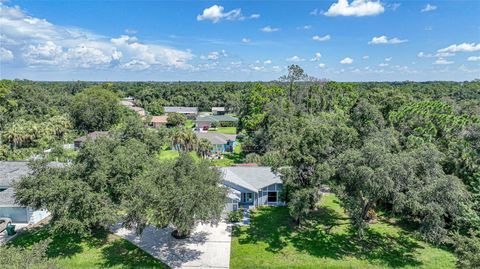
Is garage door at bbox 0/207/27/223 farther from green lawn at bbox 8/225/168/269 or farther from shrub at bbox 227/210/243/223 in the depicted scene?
shrub at bbox 227/210/243/223

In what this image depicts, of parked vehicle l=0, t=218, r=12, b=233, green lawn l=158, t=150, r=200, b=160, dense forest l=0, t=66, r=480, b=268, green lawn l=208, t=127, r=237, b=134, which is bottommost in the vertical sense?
parked vehicle l=0, t=218, r=12, b=233

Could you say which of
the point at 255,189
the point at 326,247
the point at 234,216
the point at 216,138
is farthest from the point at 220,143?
the point at 326,247

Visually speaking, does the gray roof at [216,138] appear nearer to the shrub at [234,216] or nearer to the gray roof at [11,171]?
the gray roof at [11,171]

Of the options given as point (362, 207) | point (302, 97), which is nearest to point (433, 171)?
point (362, 207)

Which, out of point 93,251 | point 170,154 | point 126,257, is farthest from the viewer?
point 170,154

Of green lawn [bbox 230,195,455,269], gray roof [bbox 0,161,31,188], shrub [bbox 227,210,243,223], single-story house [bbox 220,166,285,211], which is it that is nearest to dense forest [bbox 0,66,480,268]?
green lawn [bbox 230,195,455,269]

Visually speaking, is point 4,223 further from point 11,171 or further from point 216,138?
point 216,138
